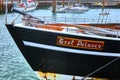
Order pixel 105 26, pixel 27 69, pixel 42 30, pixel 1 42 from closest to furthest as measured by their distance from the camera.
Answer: pixel 42 30 → pixel 105 26 → pixel 27 69 → pixel 1 42

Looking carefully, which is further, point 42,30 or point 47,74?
point 47,74

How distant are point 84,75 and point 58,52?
1.39m

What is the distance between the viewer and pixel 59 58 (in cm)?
1305

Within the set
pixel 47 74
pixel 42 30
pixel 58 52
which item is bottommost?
pixel 47 74

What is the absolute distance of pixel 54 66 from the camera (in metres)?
13.2

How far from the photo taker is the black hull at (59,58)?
41.9 feet

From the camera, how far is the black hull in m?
12.8

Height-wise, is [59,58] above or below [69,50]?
below

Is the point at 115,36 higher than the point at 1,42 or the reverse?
higher

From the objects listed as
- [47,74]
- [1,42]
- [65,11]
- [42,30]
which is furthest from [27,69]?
[65,11]

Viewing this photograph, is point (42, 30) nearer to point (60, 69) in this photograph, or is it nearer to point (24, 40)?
point (24, 40)

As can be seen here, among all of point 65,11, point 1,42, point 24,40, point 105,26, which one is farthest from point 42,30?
point 65,11

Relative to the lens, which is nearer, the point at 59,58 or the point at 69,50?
the point at 69,50

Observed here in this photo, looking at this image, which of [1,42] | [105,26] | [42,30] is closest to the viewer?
[42,30]
